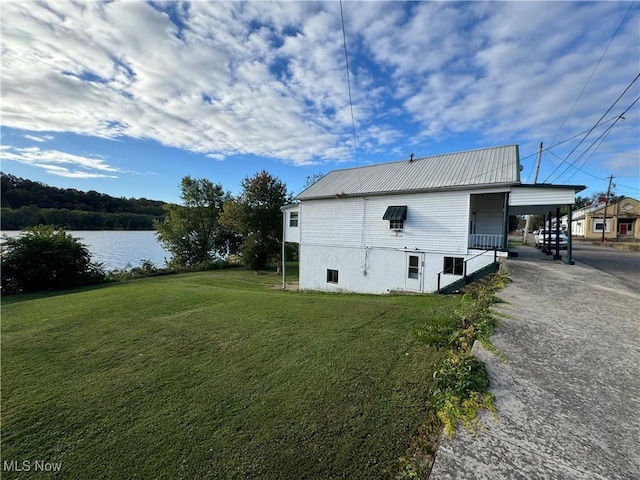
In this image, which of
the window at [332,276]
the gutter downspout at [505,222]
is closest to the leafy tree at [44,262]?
the window at [332,276]

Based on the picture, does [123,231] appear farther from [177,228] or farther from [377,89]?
[377,89]

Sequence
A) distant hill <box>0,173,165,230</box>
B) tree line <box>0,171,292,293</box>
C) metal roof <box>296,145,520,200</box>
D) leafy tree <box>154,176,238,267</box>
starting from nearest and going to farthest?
metal roof <box>296,145,520,200</box> → tree line <box>0,171,292,293</box> → distant hill <box>0,173,165,230</box> → leafy tree <box>154,176,238,267</box>

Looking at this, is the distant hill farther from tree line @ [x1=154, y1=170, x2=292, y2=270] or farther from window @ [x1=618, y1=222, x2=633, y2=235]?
window @ [x1=618, y1=222, x2=633, y2=235]

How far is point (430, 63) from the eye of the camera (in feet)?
32.7

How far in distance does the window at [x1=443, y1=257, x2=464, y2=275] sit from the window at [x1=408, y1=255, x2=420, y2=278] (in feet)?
3.98

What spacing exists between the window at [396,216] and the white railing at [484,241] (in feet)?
9.67

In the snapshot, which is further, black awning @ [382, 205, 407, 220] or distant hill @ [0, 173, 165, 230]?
distant hill @ [0, 173, 165, 230]

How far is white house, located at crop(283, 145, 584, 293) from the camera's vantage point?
36.2ft

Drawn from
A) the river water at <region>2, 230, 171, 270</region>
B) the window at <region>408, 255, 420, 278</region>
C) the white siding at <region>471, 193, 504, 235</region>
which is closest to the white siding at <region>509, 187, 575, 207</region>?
the white siding at <region>471, 193, 504, 235</region>

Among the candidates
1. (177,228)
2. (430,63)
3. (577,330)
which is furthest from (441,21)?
(177,228)

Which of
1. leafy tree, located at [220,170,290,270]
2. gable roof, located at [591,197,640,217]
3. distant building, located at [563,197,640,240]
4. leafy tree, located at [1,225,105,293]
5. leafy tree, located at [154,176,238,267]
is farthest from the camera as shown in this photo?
gable roof, located at [591,197,640,217]

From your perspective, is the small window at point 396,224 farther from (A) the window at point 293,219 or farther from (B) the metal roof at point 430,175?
(A) the window at point 293,219

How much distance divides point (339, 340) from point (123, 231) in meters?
49.3

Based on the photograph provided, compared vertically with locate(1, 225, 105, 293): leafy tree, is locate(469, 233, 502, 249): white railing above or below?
above
